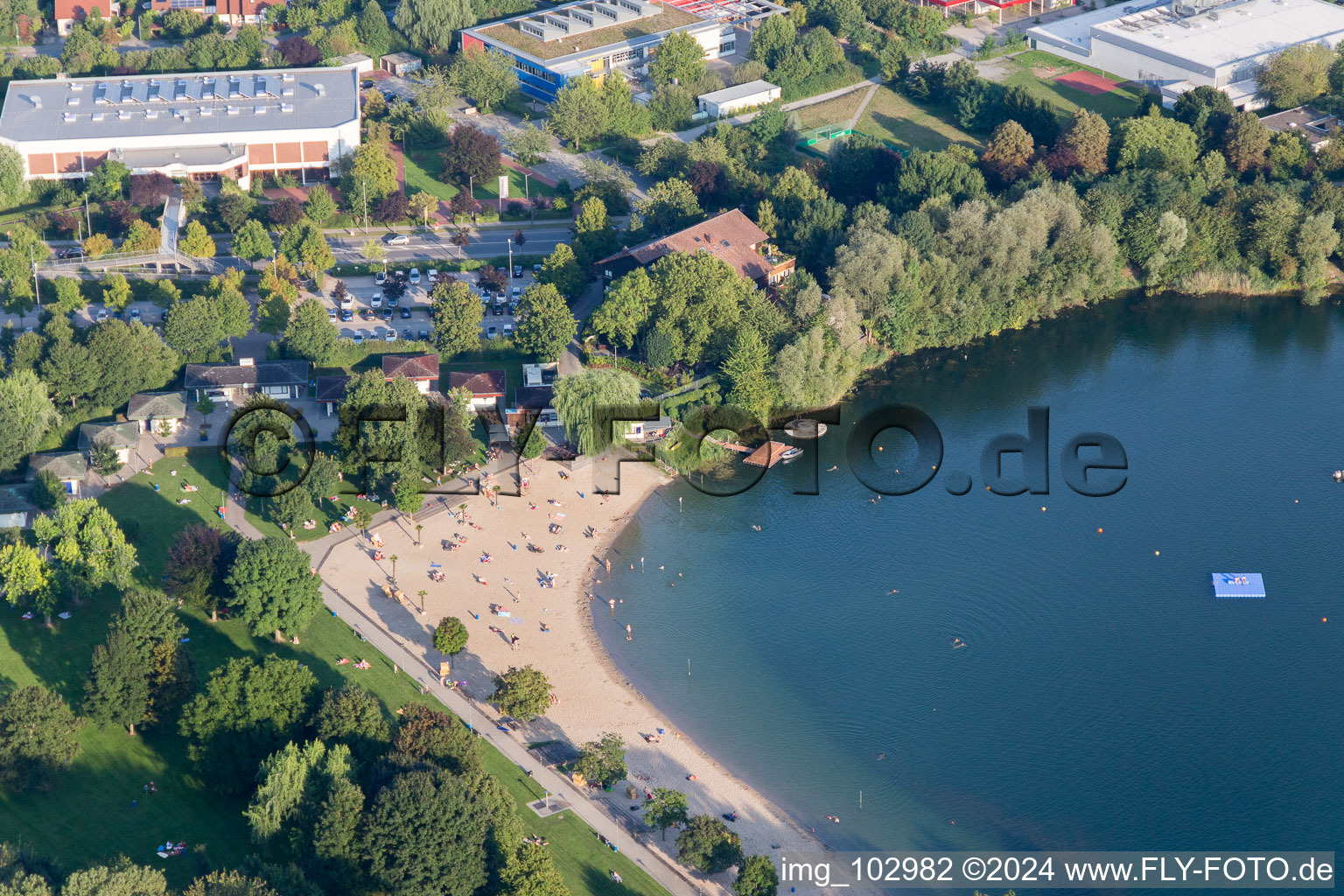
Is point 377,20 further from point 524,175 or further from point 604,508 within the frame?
point 604,508

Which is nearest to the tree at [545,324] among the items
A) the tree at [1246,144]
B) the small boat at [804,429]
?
the small boat at [804,429]

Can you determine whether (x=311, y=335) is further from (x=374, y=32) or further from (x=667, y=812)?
(x=374, y=32)

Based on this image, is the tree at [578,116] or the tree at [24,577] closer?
the tree at [24,577]

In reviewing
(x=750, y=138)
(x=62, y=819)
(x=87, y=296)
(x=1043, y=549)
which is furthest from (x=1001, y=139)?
(x=62, y=819)

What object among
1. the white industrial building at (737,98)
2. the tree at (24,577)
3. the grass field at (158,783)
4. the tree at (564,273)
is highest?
the white industrial building at (737,98)

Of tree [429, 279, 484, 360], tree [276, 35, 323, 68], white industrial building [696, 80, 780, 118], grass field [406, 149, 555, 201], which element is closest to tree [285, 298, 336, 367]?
tree [429, 279, 484, 360]

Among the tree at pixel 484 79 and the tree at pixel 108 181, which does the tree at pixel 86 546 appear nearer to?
the tree at pixel 108 181

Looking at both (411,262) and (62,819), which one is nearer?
(62,819)
